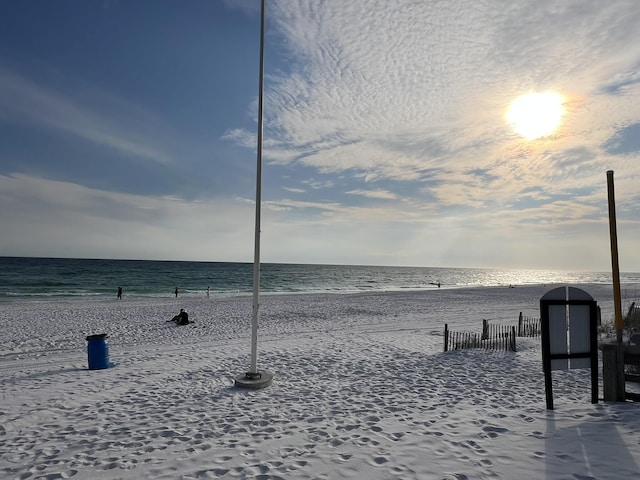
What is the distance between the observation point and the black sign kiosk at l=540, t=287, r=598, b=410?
295 inches

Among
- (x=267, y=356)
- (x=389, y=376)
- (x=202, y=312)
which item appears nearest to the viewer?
(x=389, y=376)

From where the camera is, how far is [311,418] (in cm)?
713

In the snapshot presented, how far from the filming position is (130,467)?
17.3ft

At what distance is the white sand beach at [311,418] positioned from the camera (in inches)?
205

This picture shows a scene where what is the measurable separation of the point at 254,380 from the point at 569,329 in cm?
665

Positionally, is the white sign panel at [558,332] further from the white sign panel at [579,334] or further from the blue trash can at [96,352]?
the blue trash can at [96,352]

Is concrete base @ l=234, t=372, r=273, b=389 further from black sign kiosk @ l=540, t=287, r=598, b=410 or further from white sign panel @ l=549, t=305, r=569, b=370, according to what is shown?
white sign panel @ l=549, t=305, r=569, b=370

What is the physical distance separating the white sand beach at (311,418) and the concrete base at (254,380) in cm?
19

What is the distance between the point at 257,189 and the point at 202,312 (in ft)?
70.0

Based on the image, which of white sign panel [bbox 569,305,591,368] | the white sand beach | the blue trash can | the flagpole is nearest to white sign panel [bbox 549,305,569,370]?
white sign panel [bbox 569,305,591,368]

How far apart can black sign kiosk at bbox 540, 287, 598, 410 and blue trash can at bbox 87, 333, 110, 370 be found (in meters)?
10.9

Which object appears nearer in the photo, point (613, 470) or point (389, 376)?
point (613, 470)

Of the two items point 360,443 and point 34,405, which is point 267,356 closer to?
point 34,405

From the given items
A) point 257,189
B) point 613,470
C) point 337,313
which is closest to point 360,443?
point 613,470
